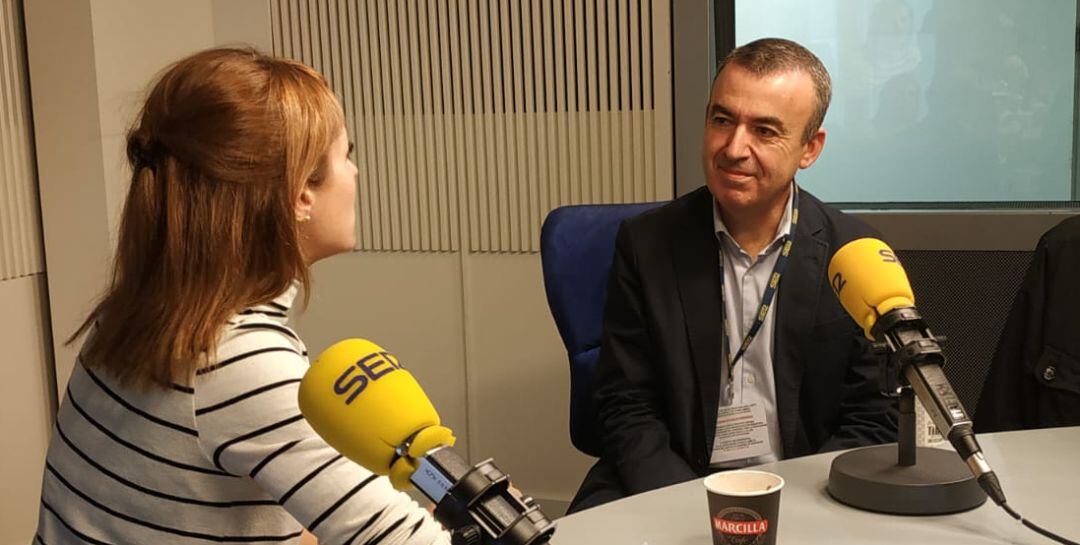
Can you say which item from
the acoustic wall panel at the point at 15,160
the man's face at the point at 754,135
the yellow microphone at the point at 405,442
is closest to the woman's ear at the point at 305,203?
the yellow microphone at the point at 405,442

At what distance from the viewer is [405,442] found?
3.41 ft

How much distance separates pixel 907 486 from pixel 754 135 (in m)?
1.01

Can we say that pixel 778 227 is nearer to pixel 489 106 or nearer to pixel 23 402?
pixel 489 106

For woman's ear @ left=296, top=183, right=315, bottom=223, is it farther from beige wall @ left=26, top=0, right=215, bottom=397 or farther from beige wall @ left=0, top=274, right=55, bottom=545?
beige wall @ left=0, top=274, right=55, bottom=545

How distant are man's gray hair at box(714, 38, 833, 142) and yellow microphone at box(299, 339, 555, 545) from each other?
150 centimetres

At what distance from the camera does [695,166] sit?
362 centimetres

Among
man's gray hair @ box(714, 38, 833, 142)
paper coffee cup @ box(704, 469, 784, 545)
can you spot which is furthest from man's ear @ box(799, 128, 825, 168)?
paper coffee cup @ box(704, 469, 784, 545)

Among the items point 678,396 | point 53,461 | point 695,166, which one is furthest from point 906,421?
point 695,166

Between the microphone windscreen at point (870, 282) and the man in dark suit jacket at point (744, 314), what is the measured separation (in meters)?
0.74

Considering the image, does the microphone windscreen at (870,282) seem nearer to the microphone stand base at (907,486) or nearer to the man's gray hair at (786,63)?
the microphone stand base at (907,486)

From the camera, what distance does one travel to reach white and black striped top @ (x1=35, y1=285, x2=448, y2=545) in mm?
1314

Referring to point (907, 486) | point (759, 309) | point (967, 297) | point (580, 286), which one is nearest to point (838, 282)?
point (907, 486)

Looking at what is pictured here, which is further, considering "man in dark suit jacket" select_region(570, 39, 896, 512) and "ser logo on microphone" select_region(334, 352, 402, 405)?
"man in dark suit jacket" select_region(570, 39, 896, 512)

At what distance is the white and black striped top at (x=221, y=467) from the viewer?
1.31m
